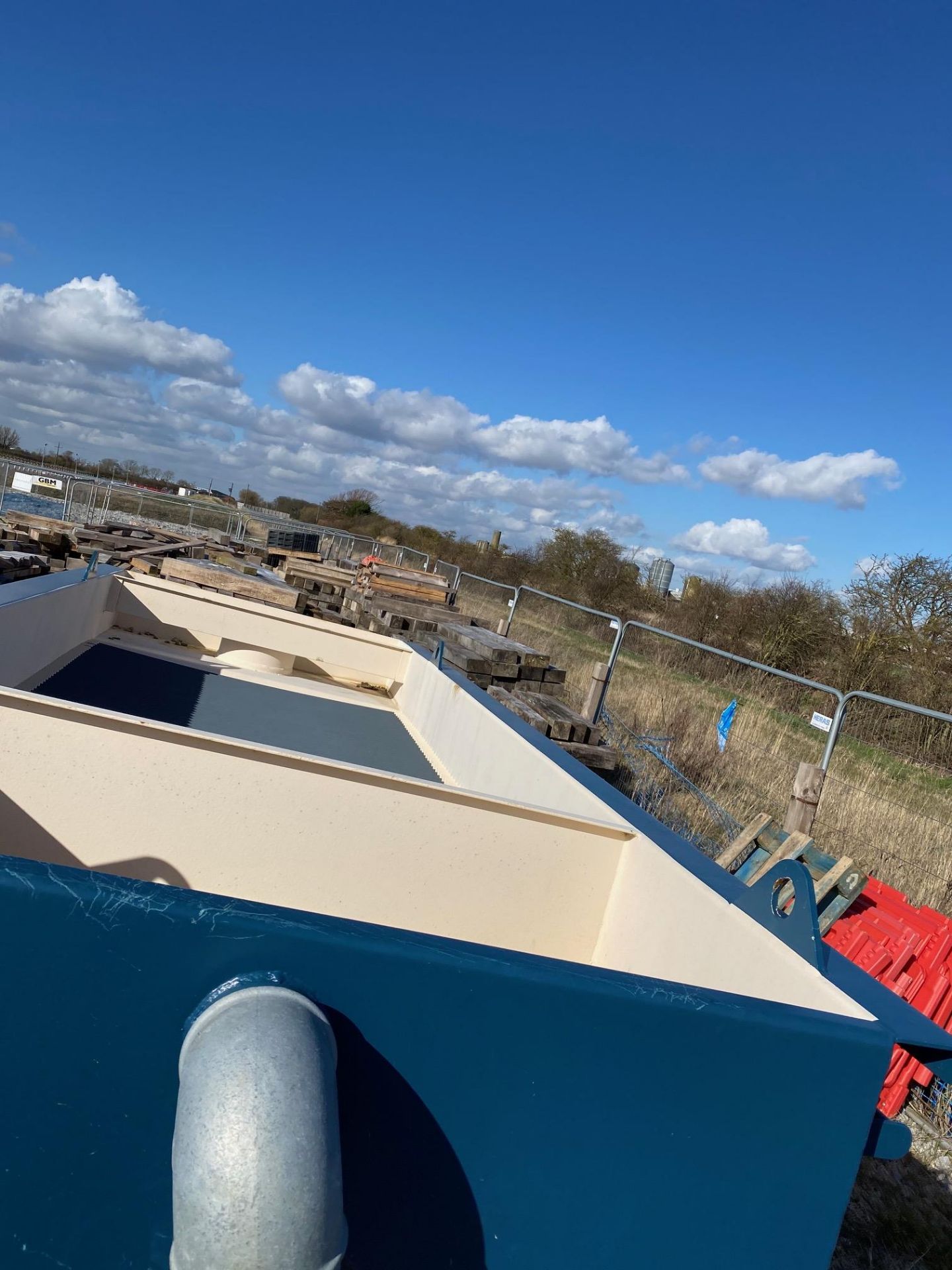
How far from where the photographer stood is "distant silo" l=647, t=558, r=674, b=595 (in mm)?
29938

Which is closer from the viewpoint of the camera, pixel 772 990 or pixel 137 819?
pixel 772 990

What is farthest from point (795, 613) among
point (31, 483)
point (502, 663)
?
point (31, 483)

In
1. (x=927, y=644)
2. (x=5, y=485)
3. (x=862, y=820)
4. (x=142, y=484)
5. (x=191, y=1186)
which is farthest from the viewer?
(x=142, y=484)

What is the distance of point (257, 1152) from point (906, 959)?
14.6 ft

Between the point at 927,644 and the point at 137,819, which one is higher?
the point at 927,644

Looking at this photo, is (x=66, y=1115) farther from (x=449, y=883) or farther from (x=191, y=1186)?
(x=449, y=883)

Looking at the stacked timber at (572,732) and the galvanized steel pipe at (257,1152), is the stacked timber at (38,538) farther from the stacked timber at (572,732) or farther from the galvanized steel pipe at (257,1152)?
the galvanized steel pipe at (257,1152)

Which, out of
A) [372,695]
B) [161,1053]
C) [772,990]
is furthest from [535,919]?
[372,695]

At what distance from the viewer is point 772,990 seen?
185 cm

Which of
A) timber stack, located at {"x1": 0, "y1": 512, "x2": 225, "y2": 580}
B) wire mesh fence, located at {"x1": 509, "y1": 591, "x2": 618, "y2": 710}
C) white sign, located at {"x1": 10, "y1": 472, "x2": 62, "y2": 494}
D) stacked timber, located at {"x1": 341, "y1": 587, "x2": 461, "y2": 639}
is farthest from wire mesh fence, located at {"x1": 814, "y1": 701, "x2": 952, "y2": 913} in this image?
white sign, located at {"x1": 10, "y1": 472, "x2": 62, "y2": 494}

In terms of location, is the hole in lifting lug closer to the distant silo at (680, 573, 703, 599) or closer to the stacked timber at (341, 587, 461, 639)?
the stacked timber at (341, 587, 461, 639)

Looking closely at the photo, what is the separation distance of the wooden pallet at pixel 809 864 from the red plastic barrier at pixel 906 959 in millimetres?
161

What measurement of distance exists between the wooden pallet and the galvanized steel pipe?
144 inches

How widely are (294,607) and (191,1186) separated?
7.54m
